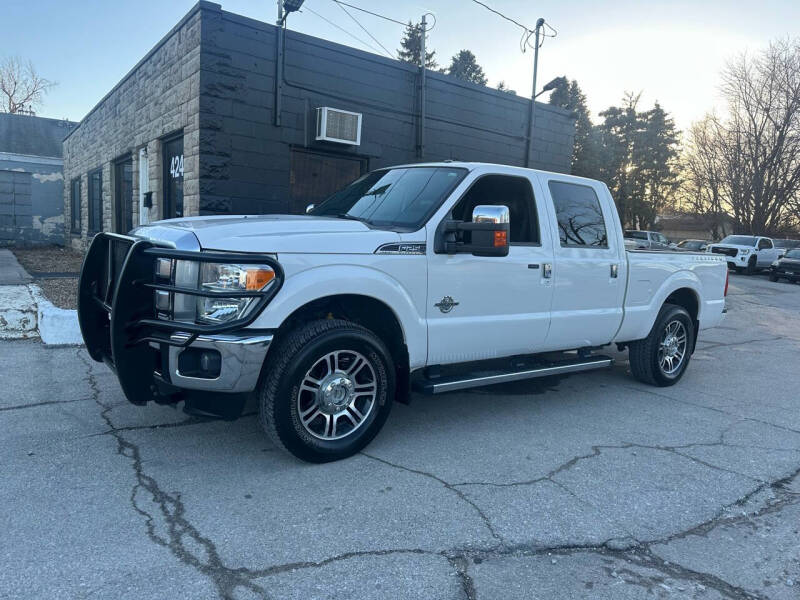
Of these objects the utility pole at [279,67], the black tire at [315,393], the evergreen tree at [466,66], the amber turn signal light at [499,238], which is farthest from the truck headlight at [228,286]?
the evergreen tree at [466,66]

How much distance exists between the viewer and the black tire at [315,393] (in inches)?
141

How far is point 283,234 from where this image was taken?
3633 mm

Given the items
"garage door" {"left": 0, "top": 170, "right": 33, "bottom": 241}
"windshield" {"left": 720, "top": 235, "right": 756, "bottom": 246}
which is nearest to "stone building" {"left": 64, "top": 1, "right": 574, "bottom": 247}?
"garage door" {"left": 0, "top": 170, "right": 33, "bottom": 241}

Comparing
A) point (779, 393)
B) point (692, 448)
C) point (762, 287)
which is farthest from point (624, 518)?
point (762, 287)

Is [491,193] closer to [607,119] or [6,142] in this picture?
[6,142]

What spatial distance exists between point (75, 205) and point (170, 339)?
18.8 m

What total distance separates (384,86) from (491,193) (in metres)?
6.52

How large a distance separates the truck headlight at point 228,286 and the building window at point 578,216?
110 inches

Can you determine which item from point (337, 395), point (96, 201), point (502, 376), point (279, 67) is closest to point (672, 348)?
point (502, 376)

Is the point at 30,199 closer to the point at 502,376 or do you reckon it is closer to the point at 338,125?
the point at 338,125

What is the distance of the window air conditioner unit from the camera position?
9336 millimetres

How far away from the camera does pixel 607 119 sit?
51.6 metres

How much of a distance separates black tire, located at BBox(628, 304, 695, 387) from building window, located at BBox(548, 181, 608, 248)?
1.27 metres

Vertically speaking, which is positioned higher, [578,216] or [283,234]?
[578,216]
